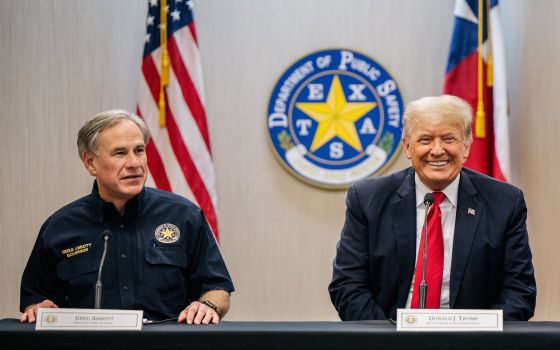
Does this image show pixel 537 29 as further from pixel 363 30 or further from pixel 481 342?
pixel 481 342

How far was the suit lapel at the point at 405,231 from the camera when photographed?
2773 mm

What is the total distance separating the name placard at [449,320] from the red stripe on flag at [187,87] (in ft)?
8.23

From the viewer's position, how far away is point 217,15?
15.1 feet

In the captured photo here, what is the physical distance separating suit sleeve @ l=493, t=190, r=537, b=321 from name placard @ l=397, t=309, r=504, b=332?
60 centimetres

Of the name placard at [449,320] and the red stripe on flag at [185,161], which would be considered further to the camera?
the red stripe on flag at [185,161]

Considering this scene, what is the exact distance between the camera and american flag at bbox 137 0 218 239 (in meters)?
4.37

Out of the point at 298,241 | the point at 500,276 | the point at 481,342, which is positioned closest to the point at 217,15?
the point at 298,241

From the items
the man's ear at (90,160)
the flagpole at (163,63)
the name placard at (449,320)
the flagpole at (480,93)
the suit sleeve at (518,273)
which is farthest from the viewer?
the flagpole at (163,63)

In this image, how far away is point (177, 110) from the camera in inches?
173

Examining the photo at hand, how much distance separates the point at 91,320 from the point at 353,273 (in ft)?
3.52

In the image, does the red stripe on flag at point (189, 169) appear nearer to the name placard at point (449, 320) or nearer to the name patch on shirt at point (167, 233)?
the name patch on shirt at point (167, 233)

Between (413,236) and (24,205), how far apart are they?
2666 mm

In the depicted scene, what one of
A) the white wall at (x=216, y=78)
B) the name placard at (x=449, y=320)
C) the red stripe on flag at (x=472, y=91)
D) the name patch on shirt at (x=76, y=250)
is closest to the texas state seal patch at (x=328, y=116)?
the white wall at (x=216, y=78)

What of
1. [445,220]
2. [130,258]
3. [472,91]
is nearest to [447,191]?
[445,220]
